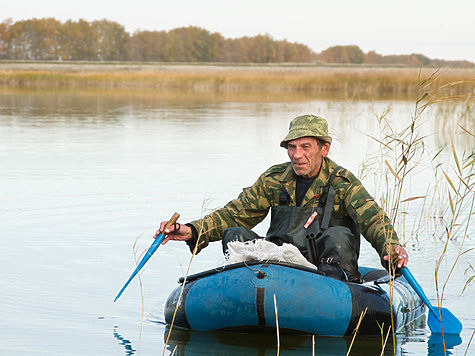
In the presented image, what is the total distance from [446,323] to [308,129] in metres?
1.41

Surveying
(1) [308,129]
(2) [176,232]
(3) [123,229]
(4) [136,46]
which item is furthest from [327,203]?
(4) [136,46]

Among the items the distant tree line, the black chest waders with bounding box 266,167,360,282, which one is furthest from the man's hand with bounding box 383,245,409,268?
the distant tree line

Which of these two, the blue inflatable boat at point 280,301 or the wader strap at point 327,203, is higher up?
the wader strap at point 327,203

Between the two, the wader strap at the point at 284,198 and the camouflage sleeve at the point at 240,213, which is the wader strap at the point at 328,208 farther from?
the camouflage sleeve at the point at 240,213

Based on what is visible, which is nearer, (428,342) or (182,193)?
(428,342)

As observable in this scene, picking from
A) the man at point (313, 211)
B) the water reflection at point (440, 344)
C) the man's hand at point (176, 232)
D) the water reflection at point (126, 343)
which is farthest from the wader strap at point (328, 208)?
the water reflection at point (126, 343)

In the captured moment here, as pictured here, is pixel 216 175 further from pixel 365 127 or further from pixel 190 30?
pixel 190 30

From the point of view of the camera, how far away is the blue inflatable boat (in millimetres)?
4551

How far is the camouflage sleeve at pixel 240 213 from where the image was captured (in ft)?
17.4

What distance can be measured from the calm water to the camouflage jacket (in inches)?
14.3

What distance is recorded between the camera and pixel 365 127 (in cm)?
1798

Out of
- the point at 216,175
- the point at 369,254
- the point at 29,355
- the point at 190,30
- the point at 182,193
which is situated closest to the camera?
the point at 29,355

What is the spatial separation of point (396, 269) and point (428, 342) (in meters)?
0.52

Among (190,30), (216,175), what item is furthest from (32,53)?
(216,175)
